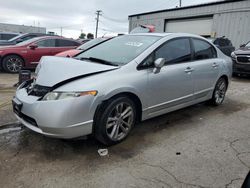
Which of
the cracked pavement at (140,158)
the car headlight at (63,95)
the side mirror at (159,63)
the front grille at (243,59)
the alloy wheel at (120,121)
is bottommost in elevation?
the cracked pavement at (140,158)

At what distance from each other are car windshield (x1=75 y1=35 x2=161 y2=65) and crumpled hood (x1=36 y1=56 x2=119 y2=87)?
38cm

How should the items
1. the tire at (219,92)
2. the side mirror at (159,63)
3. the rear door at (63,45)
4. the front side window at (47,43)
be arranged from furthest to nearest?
1. the rear door at (63,45)
2. the front side window at (47,43)
3. the tire at (219,92)
4. the side mirror at (159,63)

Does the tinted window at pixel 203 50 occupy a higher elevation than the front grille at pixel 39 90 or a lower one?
higher

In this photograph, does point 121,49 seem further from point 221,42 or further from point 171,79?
point 221,42

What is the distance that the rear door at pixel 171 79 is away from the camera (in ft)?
11.7

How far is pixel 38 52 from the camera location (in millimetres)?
9133

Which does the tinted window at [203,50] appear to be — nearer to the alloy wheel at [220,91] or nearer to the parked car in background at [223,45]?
the alloy wheel at [220,91]

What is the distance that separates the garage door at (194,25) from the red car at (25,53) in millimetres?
12219

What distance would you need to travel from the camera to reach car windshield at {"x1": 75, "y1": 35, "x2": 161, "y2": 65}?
11.8ft

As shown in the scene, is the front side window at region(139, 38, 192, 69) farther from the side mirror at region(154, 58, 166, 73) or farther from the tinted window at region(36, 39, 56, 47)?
the tinted window at region(36, 39, 56, 47)

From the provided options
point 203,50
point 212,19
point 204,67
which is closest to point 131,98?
point 204,67

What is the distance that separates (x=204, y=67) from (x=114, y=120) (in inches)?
87.9

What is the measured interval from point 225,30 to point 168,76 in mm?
14679

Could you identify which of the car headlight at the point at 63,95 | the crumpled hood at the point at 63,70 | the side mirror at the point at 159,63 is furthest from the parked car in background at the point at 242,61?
the car headlight at the point at 63,95
